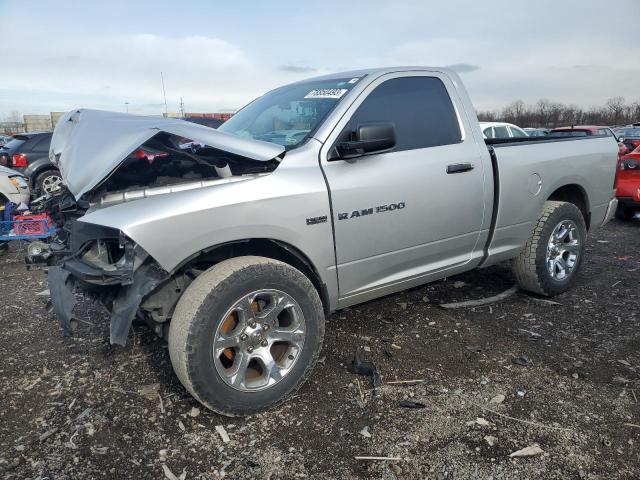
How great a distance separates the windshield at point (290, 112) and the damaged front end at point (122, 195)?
46 centimetres

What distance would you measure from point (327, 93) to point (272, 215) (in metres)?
Result: 1.16

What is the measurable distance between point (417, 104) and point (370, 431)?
230 centimetres

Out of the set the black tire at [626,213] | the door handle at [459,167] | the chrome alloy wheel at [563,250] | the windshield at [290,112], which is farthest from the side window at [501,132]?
the windshield at [290,112]

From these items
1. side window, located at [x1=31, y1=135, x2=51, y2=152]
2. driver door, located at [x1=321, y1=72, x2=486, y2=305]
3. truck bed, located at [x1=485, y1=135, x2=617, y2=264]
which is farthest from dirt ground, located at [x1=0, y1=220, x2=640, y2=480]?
side window, located at [x1=31, y1=135, x2=51, y2=152]

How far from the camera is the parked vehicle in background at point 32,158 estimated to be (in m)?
11.7

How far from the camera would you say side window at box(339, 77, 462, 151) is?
3279 mm

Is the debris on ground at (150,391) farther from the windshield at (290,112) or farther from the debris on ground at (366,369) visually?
the windshield at (290,112)

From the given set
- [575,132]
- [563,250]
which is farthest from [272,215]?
[575,132]

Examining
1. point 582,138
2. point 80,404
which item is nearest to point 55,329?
point 80,404

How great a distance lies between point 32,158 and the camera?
1192cm

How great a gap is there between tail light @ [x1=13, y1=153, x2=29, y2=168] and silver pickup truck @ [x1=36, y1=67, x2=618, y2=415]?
389 inches

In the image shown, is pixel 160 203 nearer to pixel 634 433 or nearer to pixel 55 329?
pixel 55 329

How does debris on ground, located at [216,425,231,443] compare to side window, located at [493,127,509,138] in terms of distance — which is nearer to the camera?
debris on ground, located at [216,425,231,443]

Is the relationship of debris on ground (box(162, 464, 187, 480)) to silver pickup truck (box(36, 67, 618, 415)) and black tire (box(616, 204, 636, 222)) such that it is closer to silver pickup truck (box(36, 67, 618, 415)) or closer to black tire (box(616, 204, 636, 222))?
silver pickup truck (box(36, 67, 618, 415))
